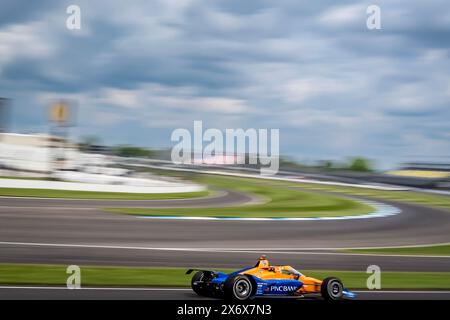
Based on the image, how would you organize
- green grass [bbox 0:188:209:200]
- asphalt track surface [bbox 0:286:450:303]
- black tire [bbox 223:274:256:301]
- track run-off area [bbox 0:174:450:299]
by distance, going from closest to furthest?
black tire [bbox 223:274:256:301], asphalt track surface [bbox 0:286:450:303], track run-off area [bbox 0:174:450:299], green grass [bbox 0:188:209:200]

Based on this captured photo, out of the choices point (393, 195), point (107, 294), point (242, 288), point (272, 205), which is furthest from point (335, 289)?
point (393, 195)

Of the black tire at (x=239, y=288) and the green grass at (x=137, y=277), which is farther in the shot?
the green grass at (x=137, y=277)

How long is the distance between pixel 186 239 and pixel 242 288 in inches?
221

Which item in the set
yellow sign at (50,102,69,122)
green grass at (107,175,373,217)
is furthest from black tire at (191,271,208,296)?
yellow sign at (50,102,69,122)

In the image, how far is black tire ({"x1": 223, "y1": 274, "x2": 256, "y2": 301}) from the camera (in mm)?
6977

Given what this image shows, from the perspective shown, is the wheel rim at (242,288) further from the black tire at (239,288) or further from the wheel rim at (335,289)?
the wheel rim at (335,289)

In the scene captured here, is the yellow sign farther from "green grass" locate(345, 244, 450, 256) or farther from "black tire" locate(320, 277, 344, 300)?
"black tire" locate(320, 277, 344, 300)

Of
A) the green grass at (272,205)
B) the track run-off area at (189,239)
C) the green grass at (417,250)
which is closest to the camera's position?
the track run-off area at (189,239)

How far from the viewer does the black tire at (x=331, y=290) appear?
7.59 m

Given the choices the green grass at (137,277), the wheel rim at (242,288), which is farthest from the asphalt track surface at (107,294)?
the wheel rim at (242,288)

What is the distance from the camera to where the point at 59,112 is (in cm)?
1991

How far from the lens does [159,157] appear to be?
20.8 metres

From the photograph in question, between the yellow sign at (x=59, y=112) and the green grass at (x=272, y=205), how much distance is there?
474 centimetres
